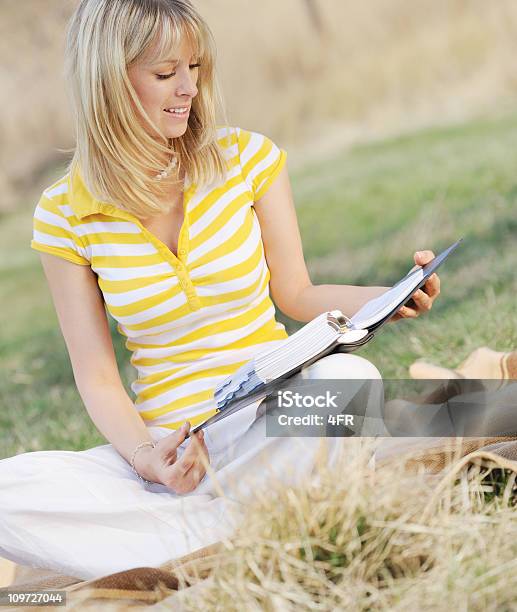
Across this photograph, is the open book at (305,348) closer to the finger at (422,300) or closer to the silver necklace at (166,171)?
the finger at (422,300)

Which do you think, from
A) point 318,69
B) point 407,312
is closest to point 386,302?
point 407,312

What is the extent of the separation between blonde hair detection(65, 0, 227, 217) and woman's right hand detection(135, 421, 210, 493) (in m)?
0.57

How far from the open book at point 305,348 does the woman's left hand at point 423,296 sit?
0.06m

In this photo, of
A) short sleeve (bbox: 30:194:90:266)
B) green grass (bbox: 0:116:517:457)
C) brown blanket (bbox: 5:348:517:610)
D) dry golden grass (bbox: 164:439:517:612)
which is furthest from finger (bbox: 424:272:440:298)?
green grass (bbox: 0:116:517:457)

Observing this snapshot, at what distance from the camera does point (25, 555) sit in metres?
2.27

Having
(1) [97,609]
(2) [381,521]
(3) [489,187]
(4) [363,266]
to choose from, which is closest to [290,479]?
(2) [381,521]

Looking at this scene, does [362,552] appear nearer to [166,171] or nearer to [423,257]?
[423,257]

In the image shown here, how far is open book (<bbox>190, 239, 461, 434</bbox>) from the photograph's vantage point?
203 centimetres

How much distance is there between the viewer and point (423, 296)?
7.11 feet

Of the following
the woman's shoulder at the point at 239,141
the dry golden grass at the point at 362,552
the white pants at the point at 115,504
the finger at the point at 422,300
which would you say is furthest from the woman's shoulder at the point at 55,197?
the dry golden grass at the point at 362,552

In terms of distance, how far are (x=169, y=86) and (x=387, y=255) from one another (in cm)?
359

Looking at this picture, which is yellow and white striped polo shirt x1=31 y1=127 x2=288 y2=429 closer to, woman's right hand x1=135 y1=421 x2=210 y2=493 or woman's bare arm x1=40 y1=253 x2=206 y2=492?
woman's bare arm x1=40 y1=253 x2=206 y2=492

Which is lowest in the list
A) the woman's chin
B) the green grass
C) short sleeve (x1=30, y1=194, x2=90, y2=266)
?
the green grass

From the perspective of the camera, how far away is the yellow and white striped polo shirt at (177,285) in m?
2.38
